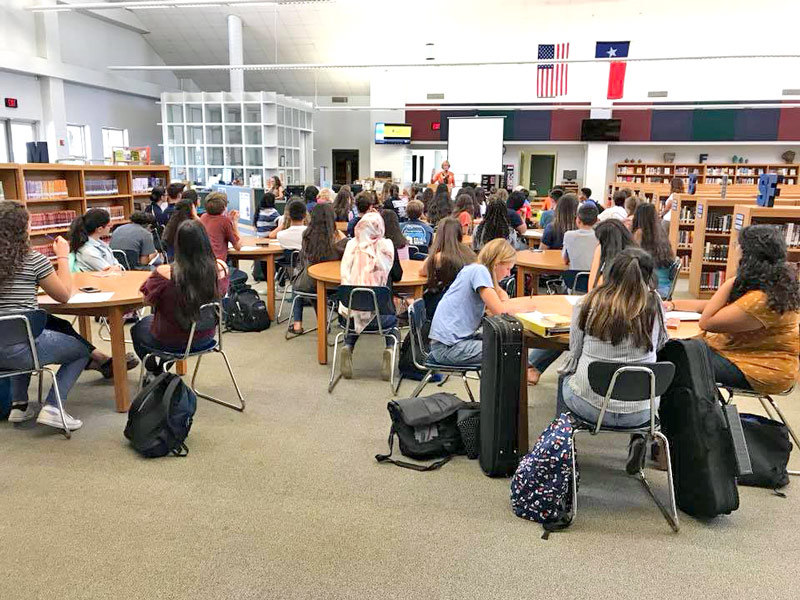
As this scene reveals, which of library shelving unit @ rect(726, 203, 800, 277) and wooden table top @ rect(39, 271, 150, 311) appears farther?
library shelving unit @ rect(726, 203, 800, 277)

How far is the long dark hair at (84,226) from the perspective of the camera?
4.85 m

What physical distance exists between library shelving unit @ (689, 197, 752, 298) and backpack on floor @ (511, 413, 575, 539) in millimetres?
5950

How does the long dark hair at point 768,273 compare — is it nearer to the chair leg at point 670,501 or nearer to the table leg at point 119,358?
the chair leg at point 670,501

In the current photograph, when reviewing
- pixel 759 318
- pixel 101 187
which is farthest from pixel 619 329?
pixel 101 187

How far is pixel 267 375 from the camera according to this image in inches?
182

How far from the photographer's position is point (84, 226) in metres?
4.92

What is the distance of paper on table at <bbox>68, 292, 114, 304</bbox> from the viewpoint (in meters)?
3.63

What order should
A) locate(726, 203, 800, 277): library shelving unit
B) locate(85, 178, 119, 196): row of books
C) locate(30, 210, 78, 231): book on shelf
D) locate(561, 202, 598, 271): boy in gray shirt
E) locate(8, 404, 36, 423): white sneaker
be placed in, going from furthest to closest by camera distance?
locate(85, 178, 119, 196): row of books < locate(30, 210, 78, 231): book on shelf < locate(726, 203, 800, 277): library shelving unit < locate(561, 202, 598, 271): boy in gray shirt < locate(8, 404, 36, 423): white sneaker

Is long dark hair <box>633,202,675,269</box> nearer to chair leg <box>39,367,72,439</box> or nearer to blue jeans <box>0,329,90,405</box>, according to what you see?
blue jeans <box>0,329,90,405</box>

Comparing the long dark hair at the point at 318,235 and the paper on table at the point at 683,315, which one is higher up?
the long dark hair at the point at 318,235

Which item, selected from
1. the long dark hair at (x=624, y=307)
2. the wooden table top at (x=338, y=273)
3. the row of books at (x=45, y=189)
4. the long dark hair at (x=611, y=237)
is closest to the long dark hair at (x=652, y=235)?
the long dark hair at (x=611, y=237)

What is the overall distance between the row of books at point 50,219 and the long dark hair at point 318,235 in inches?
162

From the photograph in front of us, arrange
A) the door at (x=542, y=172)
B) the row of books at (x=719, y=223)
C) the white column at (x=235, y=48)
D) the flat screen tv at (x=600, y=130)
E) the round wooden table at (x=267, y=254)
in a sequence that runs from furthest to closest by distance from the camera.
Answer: the door at (x=542, y=172)
the flat screen tv at (x=600, y=130)
the white column at (x=235, y=48)
the row of books at (x=719, y=223)
the round wooden table at (x=267, y=254)

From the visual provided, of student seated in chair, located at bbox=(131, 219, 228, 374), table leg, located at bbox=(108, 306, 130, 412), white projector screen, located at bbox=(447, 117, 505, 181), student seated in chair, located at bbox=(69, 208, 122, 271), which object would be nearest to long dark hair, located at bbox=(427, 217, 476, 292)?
student seated in chair, located at bbox=(131, 219, 228, 374)
